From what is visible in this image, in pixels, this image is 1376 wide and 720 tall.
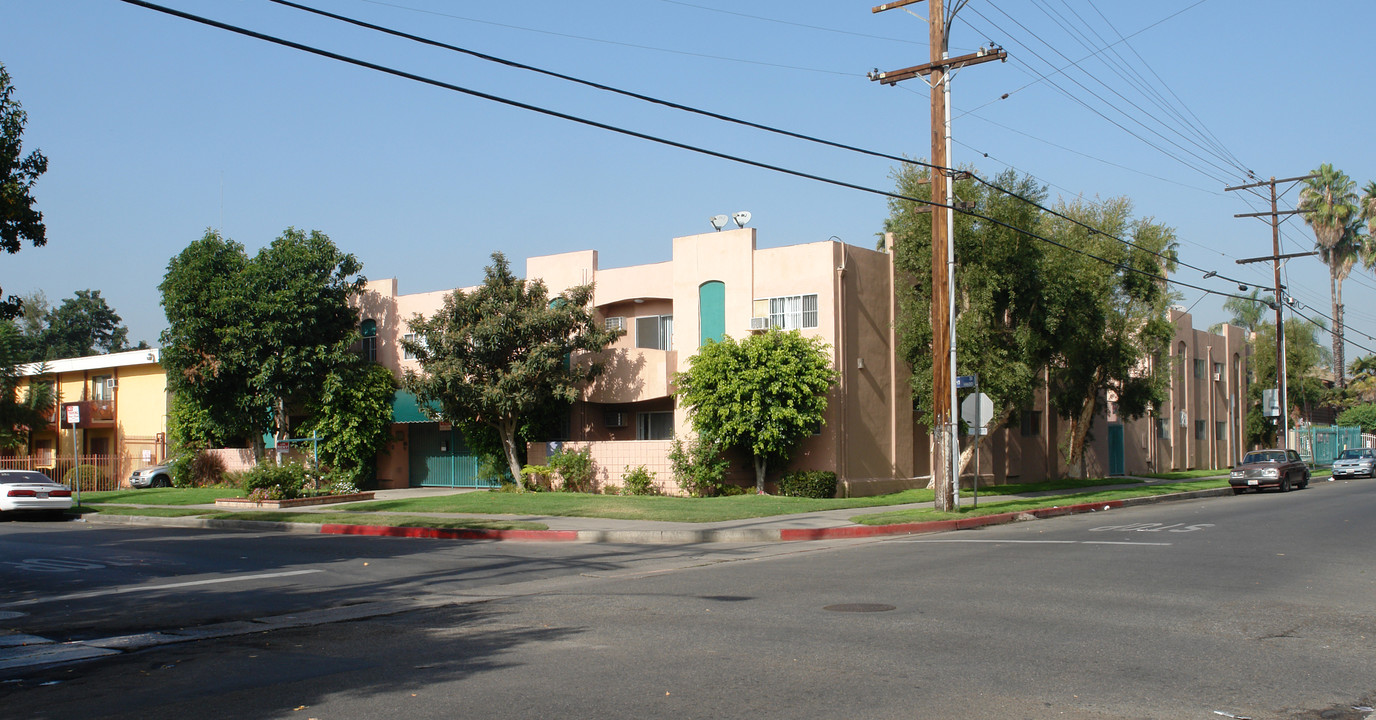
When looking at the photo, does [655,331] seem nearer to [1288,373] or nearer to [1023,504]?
[1023,504]

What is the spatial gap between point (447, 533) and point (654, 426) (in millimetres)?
12306

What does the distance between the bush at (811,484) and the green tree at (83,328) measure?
84696 millimetres

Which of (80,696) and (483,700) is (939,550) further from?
(80,696)

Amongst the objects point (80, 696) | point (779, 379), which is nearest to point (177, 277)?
point (779, 379)

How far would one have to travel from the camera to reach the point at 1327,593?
1173 cm

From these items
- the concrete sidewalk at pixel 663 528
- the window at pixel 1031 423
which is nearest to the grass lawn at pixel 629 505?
the concrete sidewalk at pixel 663 528

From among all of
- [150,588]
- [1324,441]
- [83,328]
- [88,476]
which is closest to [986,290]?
[150,588]

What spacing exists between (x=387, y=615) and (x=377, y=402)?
24973mm

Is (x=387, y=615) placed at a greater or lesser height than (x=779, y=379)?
lesser

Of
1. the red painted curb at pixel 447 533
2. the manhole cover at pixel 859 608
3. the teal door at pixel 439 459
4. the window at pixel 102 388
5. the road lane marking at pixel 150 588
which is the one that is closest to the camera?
the manhole cover at pixel 859 608

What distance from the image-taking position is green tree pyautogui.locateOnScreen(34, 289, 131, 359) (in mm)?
93500

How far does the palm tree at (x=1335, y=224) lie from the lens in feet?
193

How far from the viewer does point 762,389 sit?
90.0 feet

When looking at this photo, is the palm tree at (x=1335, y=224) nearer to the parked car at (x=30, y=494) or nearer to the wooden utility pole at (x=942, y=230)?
the wooden utility pole at (x=942, y=230)
